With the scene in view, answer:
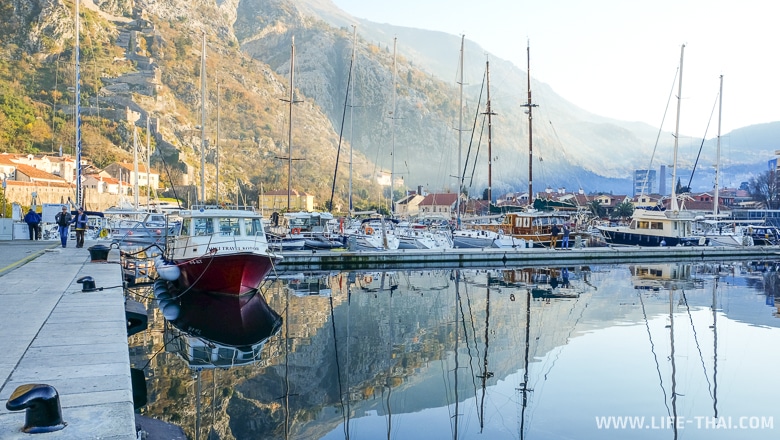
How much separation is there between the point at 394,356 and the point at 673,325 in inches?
404

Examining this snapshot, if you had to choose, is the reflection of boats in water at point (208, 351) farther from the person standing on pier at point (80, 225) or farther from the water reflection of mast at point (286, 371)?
the person standing on pier at point (80, 225)

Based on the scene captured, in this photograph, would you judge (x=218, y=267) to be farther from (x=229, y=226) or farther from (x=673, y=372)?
(x=673, y=372)

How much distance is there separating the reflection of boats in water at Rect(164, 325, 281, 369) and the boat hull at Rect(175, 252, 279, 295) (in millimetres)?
4912

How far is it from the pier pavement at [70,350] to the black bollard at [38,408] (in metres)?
0.10

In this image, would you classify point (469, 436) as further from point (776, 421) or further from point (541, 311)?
point (541, 311)

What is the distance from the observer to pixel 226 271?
22109 mm

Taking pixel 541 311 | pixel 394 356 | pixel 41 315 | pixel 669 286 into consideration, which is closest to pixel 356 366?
pixel 394 356

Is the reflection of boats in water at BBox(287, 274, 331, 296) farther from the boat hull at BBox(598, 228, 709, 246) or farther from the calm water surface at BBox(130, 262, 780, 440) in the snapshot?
the boat hull at BBox(598, 228, 709, 246)

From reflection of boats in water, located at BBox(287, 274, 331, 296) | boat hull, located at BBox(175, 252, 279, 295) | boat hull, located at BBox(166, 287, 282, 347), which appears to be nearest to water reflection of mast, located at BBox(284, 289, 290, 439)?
boat hull, located at BBox(166, 287, 282, 347)

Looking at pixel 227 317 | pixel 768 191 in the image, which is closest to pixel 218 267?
pixel 227 317

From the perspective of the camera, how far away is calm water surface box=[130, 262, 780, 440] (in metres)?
11.0

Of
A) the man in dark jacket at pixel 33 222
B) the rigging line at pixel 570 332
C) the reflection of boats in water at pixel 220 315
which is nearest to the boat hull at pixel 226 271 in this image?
the reflection of boats in water at pixel 220 315

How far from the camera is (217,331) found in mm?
17625

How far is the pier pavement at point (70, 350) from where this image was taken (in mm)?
6242
